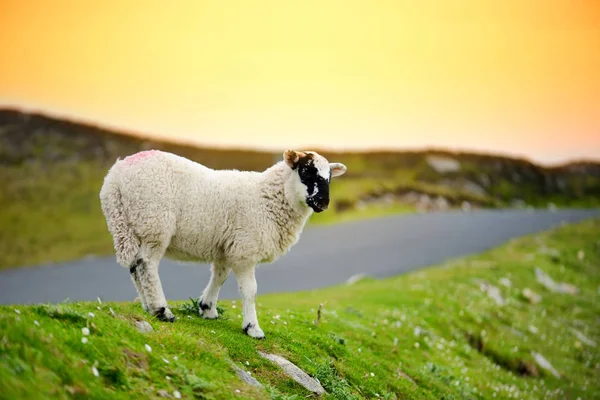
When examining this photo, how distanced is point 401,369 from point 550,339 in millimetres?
15545

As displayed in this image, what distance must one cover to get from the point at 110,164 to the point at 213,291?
8896 centimetres

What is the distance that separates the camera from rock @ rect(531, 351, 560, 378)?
24953mm

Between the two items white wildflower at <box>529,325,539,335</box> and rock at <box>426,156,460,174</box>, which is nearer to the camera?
white wildflower at <box>529,325,539,335</box>

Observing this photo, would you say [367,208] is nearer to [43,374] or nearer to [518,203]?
[518,203]

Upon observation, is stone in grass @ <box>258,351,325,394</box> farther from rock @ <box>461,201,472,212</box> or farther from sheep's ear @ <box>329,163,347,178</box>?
rock @ <box>461,201,472,212</box>

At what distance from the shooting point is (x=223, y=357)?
35.0 feet

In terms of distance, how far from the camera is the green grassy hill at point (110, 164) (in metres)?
77.2

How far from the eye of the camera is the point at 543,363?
25344 mm

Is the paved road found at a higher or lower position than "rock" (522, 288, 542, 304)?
lower

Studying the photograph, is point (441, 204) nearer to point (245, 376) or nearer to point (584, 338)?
point (584, 338)

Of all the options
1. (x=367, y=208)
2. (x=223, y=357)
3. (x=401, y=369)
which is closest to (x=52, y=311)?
(x=223, y=357)

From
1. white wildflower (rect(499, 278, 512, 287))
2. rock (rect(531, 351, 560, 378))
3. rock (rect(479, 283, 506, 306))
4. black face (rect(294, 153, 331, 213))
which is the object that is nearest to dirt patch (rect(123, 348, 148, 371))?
black face (rect(294, 153, 331, 213))

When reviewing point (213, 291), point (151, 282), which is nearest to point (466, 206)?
point (213, 291)

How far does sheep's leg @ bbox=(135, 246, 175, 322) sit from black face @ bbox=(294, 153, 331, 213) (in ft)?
12.5
